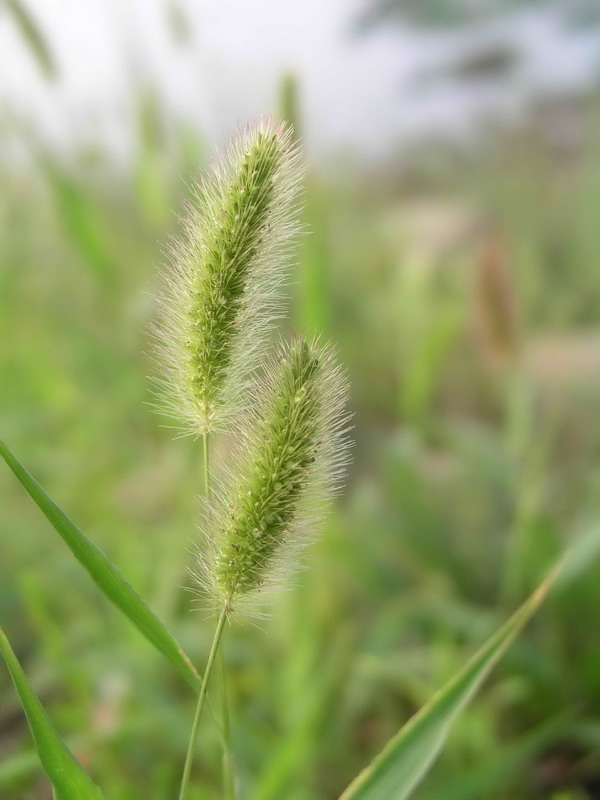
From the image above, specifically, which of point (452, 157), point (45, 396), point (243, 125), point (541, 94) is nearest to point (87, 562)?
point (243, 125)

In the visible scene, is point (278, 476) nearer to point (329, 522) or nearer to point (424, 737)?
point (424, 737)

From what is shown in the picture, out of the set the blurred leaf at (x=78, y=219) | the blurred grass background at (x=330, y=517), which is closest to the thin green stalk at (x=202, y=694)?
the blurred grass background at (x=330, y=517)

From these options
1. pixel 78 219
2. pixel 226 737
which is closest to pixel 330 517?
pixel 78 219

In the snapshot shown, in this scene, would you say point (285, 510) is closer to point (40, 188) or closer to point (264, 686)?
point (264, 686)

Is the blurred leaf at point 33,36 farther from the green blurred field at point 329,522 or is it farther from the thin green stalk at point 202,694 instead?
the thin green stalk at point 202,694

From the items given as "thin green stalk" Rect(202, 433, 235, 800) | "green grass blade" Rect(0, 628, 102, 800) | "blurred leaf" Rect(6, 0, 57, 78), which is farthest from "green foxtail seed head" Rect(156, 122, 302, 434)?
"blurred leaf" Rect(6, 0, 57, 78)

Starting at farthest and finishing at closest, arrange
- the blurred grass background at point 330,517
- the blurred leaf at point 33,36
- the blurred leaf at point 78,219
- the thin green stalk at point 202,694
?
the blurred leaf at point 78,219
the blurred leaf at point 33,36
the blurred grass background at point 330,517
the thin green stalk at point 202,694
